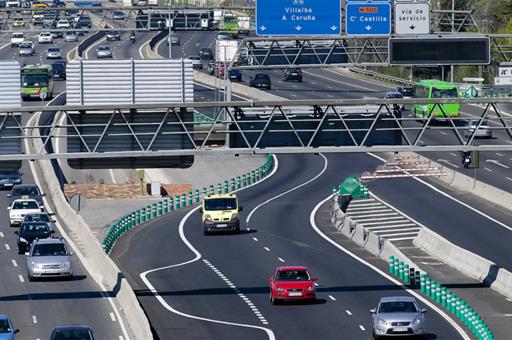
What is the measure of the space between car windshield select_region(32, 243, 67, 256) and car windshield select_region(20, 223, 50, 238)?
296 inches

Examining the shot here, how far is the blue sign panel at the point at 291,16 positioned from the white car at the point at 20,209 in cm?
2263

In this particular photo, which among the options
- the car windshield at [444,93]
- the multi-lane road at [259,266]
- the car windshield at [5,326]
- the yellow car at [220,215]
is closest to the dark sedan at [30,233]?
the multi-lane road at [259,266]

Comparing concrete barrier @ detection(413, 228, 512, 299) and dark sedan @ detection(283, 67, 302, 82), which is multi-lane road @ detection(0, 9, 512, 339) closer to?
concrete barrier @ detection(413, 228, 512, 299)

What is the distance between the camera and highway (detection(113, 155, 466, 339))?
49031mm

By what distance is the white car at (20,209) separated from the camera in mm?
75938

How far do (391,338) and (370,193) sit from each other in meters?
39.9

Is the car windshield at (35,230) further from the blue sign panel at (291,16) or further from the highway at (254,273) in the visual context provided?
the blue sign panel at (291,16)

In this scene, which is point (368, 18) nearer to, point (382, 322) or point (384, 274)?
point (384, 274)

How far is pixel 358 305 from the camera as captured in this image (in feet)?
174

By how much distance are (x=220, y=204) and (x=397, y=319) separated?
28.6m

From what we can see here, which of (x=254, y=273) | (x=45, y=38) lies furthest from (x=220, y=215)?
(x=45, y=38)

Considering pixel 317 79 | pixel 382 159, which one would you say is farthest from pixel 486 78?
pixel 382 159

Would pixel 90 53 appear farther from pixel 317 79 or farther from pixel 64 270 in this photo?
pixel 64 270

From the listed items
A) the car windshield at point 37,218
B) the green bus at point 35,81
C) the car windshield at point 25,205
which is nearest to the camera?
the car windshield at point 37,218
